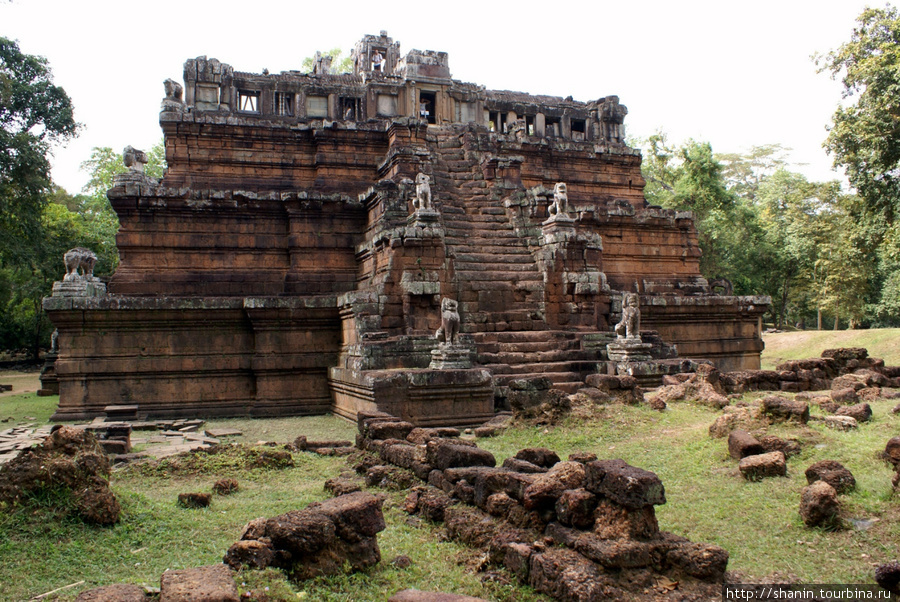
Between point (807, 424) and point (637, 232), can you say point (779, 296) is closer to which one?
point (637, 232)

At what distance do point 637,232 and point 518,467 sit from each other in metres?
14.1

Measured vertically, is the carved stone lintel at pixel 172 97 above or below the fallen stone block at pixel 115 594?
above

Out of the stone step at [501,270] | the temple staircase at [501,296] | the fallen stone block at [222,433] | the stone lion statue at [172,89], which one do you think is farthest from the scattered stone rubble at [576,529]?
the stone lion statue at [172,89]

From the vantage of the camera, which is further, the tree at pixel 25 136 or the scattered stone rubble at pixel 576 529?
the tree at pixel 25 136

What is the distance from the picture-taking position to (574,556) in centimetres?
401

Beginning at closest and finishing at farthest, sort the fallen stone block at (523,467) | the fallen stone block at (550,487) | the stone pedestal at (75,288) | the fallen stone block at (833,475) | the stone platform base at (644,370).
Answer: the fallen stone block at (550,487)
the fallen stone block at (833,475)
the fallen stone block at (523,467)
the stone platform base at (644,370)
the stone pedestal at (75,288)

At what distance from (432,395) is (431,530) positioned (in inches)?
202

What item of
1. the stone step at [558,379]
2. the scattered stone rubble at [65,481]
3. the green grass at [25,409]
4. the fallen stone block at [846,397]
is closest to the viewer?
the scattered stone rubble at [65,481]

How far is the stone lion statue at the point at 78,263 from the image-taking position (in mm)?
13602

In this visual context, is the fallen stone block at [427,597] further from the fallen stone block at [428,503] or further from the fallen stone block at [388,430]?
the fallen stone block at [388,430]

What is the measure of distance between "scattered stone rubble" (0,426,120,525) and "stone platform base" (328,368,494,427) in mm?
5048

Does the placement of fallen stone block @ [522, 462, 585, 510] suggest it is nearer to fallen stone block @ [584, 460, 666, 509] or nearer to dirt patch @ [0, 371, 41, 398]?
fallen stone block @ [584, 460, 666, 509]

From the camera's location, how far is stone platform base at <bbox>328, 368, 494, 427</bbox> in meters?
10.1

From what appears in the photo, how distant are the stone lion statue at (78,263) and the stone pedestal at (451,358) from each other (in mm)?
7965
